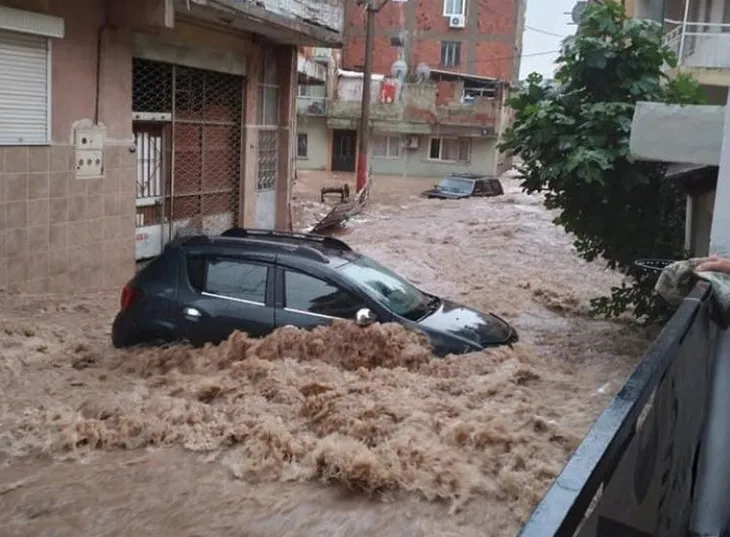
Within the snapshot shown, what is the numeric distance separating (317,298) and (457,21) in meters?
45.1

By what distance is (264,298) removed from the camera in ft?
25.0

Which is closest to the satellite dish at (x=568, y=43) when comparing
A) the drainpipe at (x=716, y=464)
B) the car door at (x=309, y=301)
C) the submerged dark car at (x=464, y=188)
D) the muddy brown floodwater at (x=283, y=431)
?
the muddy brown floodwater at (x=283, y=431)

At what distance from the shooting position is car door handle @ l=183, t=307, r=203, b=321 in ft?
25.2

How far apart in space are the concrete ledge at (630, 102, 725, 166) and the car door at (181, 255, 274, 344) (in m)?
3.49

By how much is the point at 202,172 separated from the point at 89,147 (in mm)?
3538

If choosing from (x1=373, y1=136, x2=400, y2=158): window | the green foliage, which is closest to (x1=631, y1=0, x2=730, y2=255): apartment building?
the green foliage

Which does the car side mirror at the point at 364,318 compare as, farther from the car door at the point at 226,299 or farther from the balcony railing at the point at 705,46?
the balcony railing at the point at 705,46

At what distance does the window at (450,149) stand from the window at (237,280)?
1407 inches

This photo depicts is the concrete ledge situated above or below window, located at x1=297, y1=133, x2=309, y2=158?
above

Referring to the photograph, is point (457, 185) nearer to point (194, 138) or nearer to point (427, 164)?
point (427, 164)

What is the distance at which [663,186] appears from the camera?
9867mm

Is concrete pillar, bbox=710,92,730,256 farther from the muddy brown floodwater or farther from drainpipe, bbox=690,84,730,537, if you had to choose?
the muddy brown floodwater

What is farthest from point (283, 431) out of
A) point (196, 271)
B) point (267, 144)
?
point (267, 144)

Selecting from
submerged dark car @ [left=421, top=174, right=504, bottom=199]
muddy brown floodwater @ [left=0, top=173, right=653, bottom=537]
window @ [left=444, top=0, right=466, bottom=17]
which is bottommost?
muddy brown floodwater @ [left=0, top=173, right=653, bottom=537]
